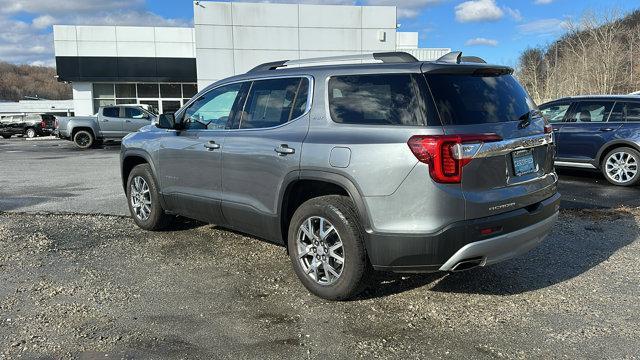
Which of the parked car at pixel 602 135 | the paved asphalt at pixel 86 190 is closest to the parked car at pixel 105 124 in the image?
the paved asphalt at pixel 86 190

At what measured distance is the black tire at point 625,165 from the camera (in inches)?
360

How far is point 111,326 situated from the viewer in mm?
3705

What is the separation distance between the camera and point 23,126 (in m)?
31.8

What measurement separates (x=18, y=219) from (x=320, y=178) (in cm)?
489

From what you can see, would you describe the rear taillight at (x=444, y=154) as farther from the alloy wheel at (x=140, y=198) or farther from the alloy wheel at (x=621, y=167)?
the alloy wheel at (x=621, y=167)

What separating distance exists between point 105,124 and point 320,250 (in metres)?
18.5

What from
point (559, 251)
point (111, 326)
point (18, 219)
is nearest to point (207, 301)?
point (111, 326)

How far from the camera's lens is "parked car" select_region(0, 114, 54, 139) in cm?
3142

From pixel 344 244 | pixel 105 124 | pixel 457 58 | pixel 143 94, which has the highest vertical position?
pixel 143 94

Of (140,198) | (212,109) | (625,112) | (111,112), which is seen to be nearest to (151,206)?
(140,198)

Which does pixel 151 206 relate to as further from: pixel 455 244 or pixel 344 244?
pixel 455 244

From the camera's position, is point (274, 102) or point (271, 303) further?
point (274, 102)

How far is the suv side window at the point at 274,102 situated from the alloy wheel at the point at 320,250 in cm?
92

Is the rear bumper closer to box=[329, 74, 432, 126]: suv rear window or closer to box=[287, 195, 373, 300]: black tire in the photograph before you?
box=[287, 195, 373, 300]: black tire
